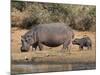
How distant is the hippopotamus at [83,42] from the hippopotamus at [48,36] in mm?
69

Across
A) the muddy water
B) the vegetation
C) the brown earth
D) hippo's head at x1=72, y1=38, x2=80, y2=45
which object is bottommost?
the muddy water

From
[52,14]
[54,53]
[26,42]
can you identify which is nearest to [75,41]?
[54,53]

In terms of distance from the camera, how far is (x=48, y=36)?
2.54 meters

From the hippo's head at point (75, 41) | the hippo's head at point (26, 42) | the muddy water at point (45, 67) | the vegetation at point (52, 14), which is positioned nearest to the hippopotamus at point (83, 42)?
the hippo's head at point (75, 41)

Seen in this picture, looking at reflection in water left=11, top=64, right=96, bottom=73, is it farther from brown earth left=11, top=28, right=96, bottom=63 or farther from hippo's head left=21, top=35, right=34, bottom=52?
hippo's head left=21, top=35, right=34, bottom=52

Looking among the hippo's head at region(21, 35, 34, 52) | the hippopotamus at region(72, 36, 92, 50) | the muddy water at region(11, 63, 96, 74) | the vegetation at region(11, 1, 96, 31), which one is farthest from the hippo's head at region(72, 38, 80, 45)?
the hippo's head at region(21, 35, 34, 52)

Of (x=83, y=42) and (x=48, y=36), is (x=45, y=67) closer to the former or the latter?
(x=48, y=36)

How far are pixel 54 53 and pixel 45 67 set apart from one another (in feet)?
0.62

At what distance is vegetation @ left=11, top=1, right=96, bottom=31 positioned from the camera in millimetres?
2426

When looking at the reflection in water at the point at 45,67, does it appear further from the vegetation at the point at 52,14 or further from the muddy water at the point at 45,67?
the vegetation at the point at 52,14

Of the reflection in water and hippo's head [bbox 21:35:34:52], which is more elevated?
hippo's head [bbox 21:35:34:52]

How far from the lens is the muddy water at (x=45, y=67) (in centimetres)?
240

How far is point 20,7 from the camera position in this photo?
243cm
